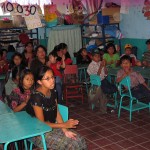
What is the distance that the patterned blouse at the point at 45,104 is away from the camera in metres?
2.66

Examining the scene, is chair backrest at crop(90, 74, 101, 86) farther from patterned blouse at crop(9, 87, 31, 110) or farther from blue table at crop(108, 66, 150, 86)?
patterned blouse at crop(9, 87, 31, 110)

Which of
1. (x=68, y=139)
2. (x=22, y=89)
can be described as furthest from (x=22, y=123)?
(x=22, y=89)

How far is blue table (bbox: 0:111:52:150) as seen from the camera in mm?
2158

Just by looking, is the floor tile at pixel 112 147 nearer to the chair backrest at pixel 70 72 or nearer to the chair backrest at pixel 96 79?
the chair backrest at pixel 96 79

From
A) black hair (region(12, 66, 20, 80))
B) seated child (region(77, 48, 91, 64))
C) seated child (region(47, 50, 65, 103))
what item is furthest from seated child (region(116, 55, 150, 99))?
seated child (region(77, 48, 91, 64))

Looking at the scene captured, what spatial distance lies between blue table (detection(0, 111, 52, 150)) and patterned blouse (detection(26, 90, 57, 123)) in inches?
4.8

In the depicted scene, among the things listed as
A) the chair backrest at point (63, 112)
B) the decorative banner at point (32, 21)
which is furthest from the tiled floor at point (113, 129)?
the decorative banner at point (32, 21)

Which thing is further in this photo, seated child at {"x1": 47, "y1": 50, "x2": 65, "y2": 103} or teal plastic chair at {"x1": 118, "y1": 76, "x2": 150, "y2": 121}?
seated child at {"x1": 47, "y1": 50, "x2": 65, "y2": 103}

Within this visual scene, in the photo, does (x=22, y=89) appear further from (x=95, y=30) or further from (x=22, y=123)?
(x=95, y=30)

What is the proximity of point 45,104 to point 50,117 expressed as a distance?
0.16m

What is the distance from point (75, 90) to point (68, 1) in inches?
107

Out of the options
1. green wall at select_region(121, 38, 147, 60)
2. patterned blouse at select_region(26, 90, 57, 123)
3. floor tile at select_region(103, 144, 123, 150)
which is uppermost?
green wall at select_region(121, 38, 147, 60)

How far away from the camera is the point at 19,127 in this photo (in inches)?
92.7

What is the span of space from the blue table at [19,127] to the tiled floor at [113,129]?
4.26 feet
